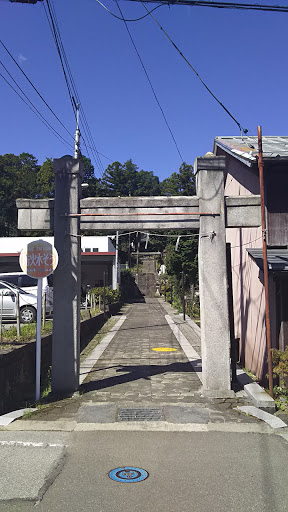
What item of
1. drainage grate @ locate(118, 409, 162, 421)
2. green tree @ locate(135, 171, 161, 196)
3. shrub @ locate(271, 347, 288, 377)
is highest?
green tree @ locate(135, 171, 161, 196)

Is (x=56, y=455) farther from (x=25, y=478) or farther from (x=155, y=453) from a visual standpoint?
(x=155, y=453)

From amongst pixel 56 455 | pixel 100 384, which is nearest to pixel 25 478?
pixel 56 455

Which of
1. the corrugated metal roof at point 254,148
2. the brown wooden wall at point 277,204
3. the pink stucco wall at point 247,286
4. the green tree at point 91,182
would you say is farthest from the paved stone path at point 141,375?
the green tree at point 91,182

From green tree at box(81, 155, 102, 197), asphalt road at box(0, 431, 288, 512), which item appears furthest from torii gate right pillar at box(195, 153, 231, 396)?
green tree at box(81, 155, 102, 197)

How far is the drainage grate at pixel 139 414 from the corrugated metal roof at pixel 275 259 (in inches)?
126

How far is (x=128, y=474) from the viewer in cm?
428

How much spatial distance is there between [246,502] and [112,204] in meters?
5.34

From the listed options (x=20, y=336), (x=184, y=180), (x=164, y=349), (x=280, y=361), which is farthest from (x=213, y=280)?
(x=184, y=180)

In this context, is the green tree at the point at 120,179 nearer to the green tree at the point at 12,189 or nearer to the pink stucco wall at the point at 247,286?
the green tree at the point at 12,189

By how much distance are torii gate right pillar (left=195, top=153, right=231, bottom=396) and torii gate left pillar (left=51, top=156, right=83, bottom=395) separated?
90.7 inches

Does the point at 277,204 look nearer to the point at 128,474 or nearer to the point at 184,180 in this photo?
the point at 128,474

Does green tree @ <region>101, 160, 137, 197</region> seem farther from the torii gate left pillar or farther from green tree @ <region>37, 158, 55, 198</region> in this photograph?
the torii gate left pillar

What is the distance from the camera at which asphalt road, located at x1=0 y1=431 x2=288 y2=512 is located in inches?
144

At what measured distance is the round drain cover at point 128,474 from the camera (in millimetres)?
4145
